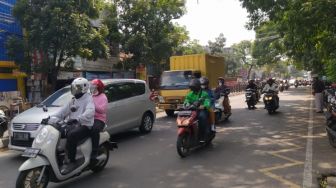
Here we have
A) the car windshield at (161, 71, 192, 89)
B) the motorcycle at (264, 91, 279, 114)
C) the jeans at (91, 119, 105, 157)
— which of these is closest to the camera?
the jeans at (91, 119, 105, 157)

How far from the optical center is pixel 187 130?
8.48 m

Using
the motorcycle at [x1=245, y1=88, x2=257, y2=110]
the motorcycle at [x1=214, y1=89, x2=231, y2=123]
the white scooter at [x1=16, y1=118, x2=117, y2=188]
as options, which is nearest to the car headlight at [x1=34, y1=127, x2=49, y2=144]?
the white scooter at [x1=16, y1=118, x2=117, y2=188]

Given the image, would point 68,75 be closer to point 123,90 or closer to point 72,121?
point 123,90

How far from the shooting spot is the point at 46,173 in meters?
5.84

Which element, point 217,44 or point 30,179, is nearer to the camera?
point 30,179

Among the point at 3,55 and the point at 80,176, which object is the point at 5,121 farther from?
the point at 3,55

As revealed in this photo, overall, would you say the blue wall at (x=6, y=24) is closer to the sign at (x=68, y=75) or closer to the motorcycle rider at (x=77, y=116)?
the sign at (x=68, y=75)

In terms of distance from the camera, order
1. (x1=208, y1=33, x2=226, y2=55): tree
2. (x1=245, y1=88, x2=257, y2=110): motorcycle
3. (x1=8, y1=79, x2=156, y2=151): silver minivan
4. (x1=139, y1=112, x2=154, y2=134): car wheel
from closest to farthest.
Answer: (x1=8, y1=79, x2=156, y2=151): silver minivan, (x1=139, y1=112, x2=154, y2=134): car wheel, (x1=245, y1=88, x2=257, y2=110): motorcycle, (x1=208, y1=33, x2=226, y2=55): tree

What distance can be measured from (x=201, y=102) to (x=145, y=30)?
20212mm

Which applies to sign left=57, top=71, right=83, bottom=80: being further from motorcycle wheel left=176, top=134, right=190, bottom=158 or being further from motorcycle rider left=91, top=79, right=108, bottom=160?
motorcycle rider left=91, top=79, right=108, bottom=160

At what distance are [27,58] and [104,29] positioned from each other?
16.7 feet

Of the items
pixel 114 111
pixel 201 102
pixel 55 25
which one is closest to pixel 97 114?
pixel 201 102

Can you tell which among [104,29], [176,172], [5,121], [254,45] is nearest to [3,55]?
[104,29]

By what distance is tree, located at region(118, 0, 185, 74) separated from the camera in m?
27.5
